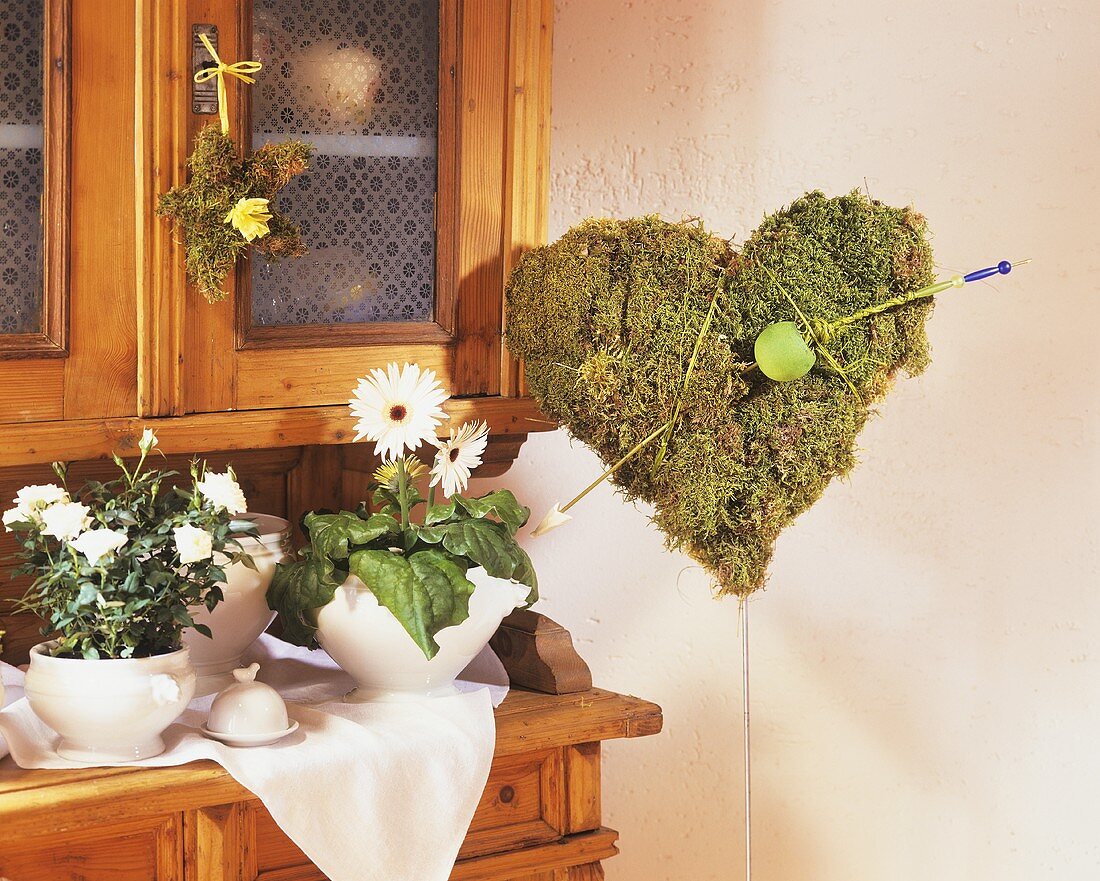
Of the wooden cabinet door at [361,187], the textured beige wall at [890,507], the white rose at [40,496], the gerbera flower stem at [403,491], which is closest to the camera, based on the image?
the white rose at [40,496]

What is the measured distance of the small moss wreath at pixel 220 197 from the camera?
56.1 inches

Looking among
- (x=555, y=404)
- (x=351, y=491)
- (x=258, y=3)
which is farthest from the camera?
(x=351, y=491)

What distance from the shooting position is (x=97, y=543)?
1.31 m

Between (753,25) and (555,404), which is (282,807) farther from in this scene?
(753,25)

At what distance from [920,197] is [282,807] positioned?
1308mm

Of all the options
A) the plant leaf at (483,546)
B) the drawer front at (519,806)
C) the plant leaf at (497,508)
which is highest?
the plant leaf at (497,508)

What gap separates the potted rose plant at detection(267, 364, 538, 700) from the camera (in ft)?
4.85

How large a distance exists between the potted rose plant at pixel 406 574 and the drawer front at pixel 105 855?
28cm

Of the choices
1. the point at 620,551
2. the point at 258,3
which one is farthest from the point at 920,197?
the point at 258,3

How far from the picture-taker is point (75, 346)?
1.41 meters

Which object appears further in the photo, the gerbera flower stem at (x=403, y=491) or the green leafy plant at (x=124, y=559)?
the gerbera flower stem at (x=403, y=491)

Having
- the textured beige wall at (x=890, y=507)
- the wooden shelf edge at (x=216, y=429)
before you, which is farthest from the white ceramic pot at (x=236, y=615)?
the textured beige wall at (x=890, y=507)

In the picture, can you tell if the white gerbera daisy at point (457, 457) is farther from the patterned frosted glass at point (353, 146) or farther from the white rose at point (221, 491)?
the white rose at point (221, 491)

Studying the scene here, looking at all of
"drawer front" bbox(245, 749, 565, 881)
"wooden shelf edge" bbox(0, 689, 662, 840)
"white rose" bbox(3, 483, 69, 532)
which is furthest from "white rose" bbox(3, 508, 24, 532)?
"drawer front" bbox(245, 749, 565, 881)
